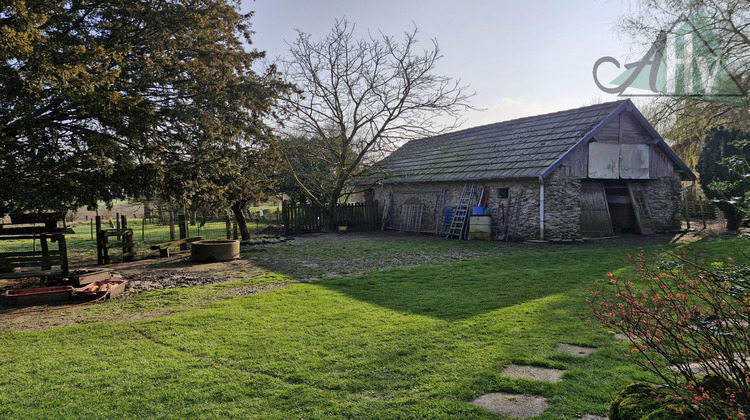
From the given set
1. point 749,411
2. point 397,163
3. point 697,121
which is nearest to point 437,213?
point 397,163

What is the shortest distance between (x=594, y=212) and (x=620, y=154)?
2643mm

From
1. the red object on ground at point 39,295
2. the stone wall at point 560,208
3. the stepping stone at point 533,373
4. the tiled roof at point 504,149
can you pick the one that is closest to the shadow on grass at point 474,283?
the stepping stone at point 533,373

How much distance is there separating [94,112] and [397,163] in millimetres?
19659

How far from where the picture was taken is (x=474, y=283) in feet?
30.9

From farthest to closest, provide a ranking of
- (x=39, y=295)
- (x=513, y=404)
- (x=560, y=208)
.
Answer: (x=560, y=208) → (x=39, y=295) → (x=513, y=404)

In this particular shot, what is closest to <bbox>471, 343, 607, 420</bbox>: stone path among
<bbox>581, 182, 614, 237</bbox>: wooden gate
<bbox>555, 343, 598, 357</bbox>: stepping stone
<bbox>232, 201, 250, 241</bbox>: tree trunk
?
<bbox>555, 343, 598, 357</bbox>: stepping stone

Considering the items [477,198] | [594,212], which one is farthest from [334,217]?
[594,212]

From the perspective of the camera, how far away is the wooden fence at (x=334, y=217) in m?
22.9

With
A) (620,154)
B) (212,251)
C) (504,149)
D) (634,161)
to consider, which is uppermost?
(504,149)

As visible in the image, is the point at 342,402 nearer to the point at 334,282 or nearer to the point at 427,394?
the point at 427,394

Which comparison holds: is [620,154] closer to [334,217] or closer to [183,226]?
[334,217]

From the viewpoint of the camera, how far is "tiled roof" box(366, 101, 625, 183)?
17341mm

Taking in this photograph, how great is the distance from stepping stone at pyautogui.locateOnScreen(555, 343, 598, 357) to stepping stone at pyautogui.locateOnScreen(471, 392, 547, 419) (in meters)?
1.33

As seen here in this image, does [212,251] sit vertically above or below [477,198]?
below
